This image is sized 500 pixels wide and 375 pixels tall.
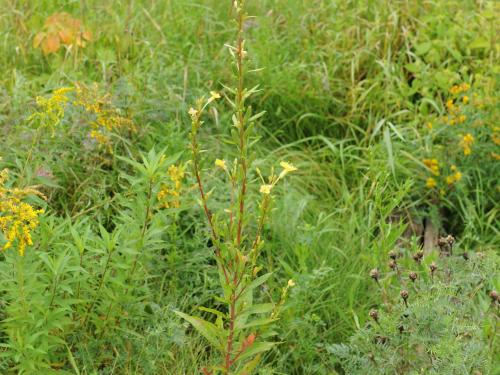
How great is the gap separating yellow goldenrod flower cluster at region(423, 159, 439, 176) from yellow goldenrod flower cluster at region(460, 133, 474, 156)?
144 millimetres

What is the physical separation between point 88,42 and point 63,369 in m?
2.28

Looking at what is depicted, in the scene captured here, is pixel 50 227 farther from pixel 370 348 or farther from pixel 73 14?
pixel 73 14

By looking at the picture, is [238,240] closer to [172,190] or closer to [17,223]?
[17,223]

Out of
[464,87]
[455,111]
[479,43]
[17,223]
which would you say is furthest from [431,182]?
[17,223]


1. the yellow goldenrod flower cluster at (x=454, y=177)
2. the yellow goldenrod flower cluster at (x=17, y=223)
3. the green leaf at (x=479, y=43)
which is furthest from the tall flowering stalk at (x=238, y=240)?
the green leaf at (x=479, y=43)

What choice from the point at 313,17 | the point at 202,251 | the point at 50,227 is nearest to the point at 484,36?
the point at 313,17

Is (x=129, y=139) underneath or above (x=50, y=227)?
underneath

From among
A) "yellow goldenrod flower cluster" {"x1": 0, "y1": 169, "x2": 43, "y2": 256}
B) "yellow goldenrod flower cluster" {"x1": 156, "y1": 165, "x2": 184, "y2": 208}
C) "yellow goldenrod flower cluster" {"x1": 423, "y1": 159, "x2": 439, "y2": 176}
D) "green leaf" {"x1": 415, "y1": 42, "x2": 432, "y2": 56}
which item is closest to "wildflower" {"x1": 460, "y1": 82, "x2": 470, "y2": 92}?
"yellow goldenrod flower cluster" {"x1": 423, "y1": 159, "x2": 439, "y2": 176}

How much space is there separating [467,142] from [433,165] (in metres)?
0.19

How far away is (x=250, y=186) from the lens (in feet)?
11.3

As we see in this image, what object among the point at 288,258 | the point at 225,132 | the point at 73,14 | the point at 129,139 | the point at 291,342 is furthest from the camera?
the point at 73,14

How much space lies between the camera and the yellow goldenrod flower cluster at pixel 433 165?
3933 mm

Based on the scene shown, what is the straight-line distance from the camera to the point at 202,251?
10.6ft

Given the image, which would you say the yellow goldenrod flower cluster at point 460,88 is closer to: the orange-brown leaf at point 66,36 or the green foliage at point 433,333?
the green foliage at point 433,333
